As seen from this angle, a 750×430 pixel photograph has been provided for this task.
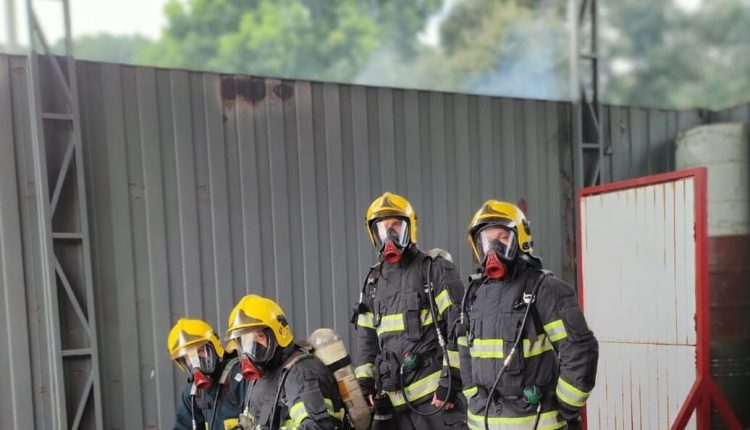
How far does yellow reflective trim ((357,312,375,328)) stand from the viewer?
3.68m

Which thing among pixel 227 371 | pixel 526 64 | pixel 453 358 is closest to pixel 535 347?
pixel 453 358

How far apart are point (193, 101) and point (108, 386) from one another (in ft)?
8.25

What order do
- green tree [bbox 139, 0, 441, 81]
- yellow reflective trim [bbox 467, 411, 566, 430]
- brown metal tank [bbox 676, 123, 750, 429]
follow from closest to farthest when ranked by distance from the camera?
yellow reflective trim [bbox 467, 411, 566, 430] → brown metal tank [bbox 676, 123, 750, 429] → green tree [bbox 139, 0, 441, 81]

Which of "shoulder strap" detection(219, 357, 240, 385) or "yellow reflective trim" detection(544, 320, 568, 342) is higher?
"yellow reflective trim" detection(544, 320, 568, 342)

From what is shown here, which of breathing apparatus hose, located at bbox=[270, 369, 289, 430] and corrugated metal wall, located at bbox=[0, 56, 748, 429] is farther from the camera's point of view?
corrugated metal wall, located at bbox=[0, 56, 748, 429]

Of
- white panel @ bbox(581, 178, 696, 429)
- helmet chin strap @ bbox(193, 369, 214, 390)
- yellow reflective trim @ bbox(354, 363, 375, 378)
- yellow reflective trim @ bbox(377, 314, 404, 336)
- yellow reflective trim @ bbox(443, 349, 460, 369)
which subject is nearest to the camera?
yellow reflective trim @ bbox(443, 349, 460, 369)

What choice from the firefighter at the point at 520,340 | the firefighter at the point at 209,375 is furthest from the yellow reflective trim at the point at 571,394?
the firefighter at the point at 209,375

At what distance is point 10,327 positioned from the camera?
12.9ft

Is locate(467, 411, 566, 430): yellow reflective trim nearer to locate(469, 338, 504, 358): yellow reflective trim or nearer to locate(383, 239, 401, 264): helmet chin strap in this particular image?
locate(469, 338, 504, 358): yellow reflective trim

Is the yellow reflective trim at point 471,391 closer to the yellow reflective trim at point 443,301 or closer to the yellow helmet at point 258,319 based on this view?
the yellow reflective trim at point 443,301

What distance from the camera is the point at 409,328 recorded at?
340 cm

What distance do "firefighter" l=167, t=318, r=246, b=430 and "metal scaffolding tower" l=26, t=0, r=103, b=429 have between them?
45.1 inches

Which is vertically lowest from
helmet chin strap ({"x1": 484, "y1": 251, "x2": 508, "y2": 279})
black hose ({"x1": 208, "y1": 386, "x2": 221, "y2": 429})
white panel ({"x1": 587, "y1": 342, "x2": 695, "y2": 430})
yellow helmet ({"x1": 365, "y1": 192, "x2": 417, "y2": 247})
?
white panel ({"x1": 587, "y1": 342, "x2": 695, "y2": 430})

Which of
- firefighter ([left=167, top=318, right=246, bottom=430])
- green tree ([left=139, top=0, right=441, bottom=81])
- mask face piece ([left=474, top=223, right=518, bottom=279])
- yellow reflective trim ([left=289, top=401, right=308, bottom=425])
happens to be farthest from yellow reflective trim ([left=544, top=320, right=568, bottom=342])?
green tree ([left=139, top=0, right=441, bottom=81])
